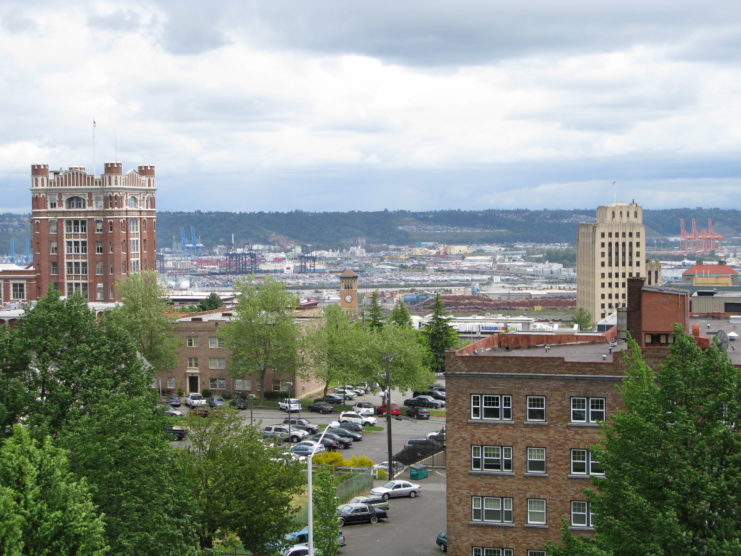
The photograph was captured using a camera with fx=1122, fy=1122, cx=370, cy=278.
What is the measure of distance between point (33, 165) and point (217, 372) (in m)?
62.3

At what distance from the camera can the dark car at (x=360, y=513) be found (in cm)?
5500

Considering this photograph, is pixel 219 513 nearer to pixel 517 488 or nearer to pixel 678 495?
pixel 517 488

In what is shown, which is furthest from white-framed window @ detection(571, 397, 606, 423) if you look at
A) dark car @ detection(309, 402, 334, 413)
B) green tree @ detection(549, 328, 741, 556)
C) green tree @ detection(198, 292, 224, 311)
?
green tree @ detection(198, 292, 224, 311)

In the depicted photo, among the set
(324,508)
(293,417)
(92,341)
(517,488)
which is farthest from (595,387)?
(293,417)

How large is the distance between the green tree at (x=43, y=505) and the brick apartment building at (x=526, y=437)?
1802 cm

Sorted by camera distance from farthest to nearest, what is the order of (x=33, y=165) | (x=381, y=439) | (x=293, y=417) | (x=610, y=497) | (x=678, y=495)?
1. (x=33, y=165)
2. (x=293, y=417)
3. (x=381, y=439)
4. (x=610, y=497)
5. (x=678, y=495)

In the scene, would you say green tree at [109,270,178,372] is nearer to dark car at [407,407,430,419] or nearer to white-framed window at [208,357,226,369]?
A: white-framed window at [208,357,226,369]

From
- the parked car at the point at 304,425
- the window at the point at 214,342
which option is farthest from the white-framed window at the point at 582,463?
the window at the point at 214,342

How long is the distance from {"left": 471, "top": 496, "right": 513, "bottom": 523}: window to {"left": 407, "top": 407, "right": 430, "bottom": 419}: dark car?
1792 inches

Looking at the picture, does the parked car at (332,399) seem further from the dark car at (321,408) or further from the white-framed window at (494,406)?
the white-framed window at (494,406)

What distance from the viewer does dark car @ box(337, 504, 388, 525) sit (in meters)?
55.0

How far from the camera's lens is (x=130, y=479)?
37.6 metres

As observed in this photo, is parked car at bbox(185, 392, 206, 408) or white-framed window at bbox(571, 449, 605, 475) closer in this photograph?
white-framed window at bbox(571, 449, 605, 475)

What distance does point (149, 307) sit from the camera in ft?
331
